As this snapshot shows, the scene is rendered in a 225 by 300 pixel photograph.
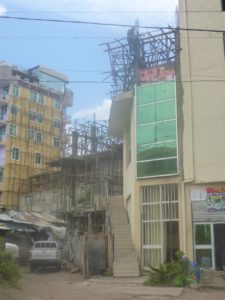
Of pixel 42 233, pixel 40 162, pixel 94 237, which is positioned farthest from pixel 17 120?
pixel 94 237

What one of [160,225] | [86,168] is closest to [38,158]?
[86,168]

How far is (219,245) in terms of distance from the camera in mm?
19891

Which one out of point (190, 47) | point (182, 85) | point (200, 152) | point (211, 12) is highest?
point (211, 12)

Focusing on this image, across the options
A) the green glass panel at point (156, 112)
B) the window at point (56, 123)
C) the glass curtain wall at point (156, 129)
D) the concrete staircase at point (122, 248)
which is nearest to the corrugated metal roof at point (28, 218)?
the concrete staircase at point (122, 248)

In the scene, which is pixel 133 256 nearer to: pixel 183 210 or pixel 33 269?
pixel 183 210

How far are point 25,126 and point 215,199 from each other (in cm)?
4402

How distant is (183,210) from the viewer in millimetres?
20469

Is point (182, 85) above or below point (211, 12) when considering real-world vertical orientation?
below

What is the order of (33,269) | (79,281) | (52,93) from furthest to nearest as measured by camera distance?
(52,93) < (33,269) < (79,281)

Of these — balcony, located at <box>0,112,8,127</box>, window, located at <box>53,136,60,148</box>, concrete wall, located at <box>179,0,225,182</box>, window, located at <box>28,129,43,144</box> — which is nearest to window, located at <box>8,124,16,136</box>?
balcony, located at <box>0,112,8,127</box>

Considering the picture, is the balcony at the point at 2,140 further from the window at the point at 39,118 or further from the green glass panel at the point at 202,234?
the green glass panel at the point at 202,234

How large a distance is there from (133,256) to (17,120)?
4240 centimetres

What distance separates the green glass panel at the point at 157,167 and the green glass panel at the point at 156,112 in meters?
2.04

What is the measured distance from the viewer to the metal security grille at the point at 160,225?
2072 cm
